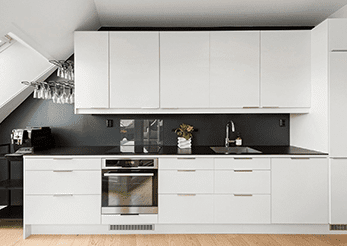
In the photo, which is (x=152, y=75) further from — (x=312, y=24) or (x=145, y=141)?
(x=312, y=24)

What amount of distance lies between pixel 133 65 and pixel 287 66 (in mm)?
1810

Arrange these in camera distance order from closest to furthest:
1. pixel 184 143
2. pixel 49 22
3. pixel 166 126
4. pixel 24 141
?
pixel 49 22, pixel 24 141, pixel 184 143, pixel 166 126

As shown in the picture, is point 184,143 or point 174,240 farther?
point 184,143

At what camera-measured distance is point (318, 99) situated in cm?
271

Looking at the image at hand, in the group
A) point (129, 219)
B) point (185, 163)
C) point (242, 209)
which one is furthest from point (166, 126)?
point (242, 209)

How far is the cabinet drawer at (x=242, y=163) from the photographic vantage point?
2629 millimetres

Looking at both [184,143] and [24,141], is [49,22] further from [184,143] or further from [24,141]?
[184,143]

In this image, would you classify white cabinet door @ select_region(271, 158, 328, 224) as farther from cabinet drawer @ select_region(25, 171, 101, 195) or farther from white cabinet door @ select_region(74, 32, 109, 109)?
white cabinet door @ select_region(74, 32, 109, 109)

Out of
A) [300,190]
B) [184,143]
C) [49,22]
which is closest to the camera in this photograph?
[49,22]

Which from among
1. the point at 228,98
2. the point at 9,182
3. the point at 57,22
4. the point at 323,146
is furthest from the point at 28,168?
the point at 323,146

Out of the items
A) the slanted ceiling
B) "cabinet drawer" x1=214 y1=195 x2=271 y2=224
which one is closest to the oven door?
"cabinet drawer" x1=214 y1=195 x2=271 y2=224

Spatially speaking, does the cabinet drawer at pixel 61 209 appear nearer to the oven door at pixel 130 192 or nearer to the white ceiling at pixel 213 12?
the oven door at pixel 130 192

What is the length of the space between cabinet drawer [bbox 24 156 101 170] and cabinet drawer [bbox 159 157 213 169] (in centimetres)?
71

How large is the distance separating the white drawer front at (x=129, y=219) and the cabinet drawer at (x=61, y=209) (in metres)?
0.14
